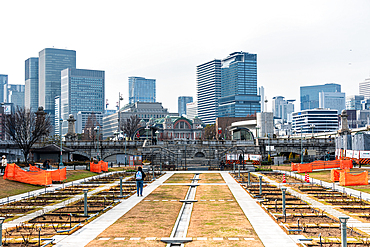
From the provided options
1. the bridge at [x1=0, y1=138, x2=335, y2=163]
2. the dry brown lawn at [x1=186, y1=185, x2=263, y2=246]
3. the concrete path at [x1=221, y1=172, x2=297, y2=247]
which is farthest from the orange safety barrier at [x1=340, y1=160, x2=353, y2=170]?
the dry brown lawn at [x1=186, y1=185, x2=263, y2=246]

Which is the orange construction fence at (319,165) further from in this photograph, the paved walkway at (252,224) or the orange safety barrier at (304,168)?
the paved walkway at (252,224)

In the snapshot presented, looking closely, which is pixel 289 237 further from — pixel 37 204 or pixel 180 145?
pixel 180 145

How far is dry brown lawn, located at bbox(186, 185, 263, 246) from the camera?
13727 mm

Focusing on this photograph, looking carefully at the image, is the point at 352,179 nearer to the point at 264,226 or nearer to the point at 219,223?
the point at 264,226

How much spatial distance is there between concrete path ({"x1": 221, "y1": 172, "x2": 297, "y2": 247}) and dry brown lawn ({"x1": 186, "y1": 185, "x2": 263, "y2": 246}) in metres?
0.25

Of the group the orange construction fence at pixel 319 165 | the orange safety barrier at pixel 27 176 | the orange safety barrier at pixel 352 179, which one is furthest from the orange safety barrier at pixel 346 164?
the orange safety barrier at pixel 27 176

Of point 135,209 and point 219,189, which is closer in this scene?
point 135,209

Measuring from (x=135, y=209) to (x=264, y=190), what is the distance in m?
12.1

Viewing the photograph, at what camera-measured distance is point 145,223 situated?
17.2m

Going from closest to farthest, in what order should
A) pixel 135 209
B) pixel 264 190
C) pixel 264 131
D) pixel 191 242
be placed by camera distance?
1. pixel 191 242
2. pixel 135 209
3. pixel 264 190
4. pixel 264 131

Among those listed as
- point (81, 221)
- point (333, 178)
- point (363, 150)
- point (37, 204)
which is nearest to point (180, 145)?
point (363, 150)

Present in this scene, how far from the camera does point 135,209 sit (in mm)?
21172

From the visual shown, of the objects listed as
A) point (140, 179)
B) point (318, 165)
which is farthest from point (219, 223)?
point (318, 165)

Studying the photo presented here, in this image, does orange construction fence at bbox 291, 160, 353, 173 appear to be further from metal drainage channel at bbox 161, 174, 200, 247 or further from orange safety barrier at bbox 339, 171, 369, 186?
metal drainage channel at bbox 161, 174, 200, 247
